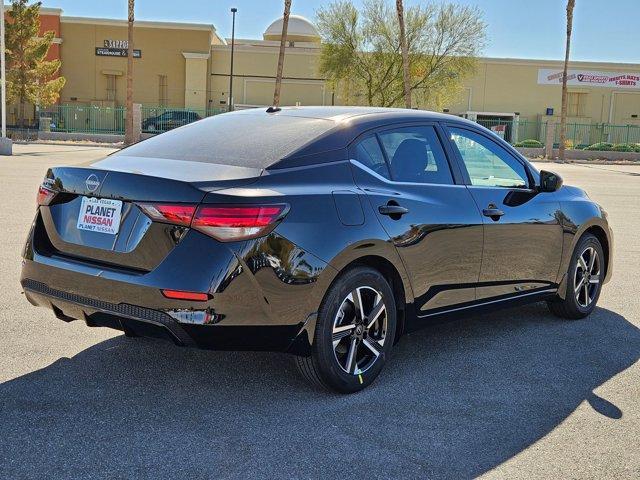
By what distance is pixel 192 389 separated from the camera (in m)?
4.18

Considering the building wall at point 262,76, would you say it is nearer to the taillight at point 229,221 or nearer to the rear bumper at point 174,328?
the rear bumper at point 174,328

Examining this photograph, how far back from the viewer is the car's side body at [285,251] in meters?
3.60

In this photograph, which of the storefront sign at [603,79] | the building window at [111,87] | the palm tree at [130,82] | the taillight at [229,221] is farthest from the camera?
the storefront sign at [603,79]

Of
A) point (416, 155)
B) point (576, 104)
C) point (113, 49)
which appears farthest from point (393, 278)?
point (576, 104)

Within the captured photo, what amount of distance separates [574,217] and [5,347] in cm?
433

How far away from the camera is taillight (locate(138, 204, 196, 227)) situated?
3.58 meters

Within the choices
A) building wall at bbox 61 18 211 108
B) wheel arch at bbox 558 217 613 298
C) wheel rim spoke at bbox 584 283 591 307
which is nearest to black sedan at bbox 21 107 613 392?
wheel arch at bbox 558 217 613 298

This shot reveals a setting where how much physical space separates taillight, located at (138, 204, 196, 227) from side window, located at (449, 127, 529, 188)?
224 centimetres

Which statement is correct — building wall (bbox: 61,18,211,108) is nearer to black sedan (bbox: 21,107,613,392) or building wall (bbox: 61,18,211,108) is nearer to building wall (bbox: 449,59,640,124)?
building wall (bbox: 449,59,640,124)

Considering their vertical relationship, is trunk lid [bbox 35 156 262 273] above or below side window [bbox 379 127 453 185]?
below

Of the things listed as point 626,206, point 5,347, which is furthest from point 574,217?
point 626,206

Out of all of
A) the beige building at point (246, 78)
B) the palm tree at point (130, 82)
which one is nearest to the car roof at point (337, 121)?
the palm tree at point (130, 82)

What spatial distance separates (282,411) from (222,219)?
113 centimetres

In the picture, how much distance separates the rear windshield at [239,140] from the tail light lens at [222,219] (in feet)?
1.45
